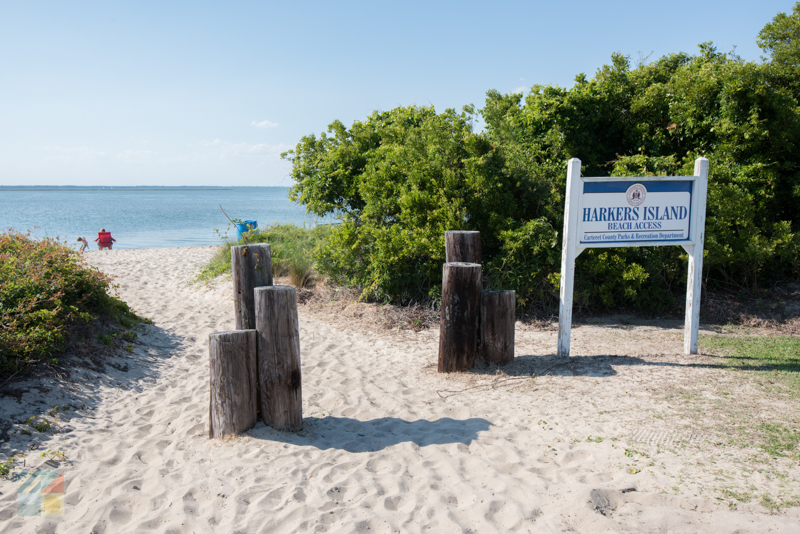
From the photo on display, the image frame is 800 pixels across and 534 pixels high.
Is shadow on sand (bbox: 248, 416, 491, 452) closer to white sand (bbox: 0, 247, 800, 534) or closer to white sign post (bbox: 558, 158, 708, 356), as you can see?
white sand (bbox: 0, 247, 800, 534)

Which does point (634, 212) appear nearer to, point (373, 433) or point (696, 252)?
point (696, 252)

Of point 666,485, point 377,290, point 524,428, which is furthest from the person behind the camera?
point 377,290

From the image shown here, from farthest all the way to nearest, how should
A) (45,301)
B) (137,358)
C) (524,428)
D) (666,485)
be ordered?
1. (137,358)
2. (45,301)
3. (524,428)
4. (666,485)

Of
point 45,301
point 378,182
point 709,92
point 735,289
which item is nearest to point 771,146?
point 709,92

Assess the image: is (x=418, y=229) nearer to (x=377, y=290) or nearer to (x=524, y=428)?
(x=377, y=290)

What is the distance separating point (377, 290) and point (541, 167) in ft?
12.0

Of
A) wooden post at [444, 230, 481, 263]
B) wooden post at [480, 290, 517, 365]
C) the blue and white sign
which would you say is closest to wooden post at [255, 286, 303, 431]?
wooden post at [480, 290, 517, 365]

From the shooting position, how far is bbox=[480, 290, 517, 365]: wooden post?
18.8ft

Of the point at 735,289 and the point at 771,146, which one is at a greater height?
the point at 771,146

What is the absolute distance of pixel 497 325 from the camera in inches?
228

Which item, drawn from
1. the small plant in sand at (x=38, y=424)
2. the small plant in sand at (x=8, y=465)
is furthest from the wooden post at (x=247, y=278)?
the small plant in sand at (x=8, y=465)

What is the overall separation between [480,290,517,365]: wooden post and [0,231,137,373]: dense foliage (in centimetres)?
462

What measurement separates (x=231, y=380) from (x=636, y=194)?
5.11 m

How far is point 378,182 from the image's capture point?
911cm
